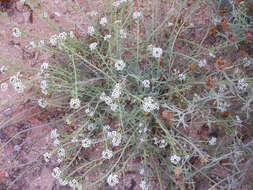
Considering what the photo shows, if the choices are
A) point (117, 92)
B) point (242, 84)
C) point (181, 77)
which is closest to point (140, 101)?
point (117, 92)

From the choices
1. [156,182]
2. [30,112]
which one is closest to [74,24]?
[30,112]

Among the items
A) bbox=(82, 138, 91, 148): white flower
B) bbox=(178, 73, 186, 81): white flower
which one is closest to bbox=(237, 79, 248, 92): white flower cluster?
bbox=(178, 73, 186, 81): white flower

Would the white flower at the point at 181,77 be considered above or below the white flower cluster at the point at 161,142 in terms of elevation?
above

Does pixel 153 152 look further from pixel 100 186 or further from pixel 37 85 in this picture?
pixel 37 85

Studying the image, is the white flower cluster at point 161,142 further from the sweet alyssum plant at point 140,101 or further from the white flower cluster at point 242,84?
the white flower cluster at point 242,84

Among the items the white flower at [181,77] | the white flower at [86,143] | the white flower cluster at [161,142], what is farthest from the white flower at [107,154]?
the white flower at [181,77]

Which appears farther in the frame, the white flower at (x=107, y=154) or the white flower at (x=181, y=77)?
the white flower at (x=181, y=77)

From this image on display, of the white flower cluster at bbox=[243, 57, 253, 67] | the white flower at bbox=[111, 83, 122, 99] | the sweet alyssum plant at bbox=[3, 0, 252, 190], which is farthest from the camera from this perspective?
the white flower cluster at bbox=[243, 57, 253, 67]

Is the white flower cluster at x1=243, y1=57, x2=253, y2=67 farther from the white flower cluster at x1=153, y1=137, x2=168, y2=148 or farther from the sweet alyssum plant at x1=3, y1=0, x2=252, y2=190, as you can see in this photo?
the white flower cluster at x1=153, y1=137, x2=168, y2=148

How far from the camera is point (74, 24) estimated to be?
302cm

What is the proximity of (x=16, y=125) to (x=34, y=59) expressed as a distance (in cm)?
80

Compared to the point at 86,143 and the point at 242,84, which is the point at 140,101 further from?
the point at 242,84

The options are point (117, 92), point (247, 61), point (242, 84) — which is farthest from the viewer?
point (247, 61)

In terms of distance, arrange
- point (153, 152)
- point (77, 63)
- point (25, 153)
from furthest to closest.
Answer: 1. point (25, 153)
2. point (77, 63)
3. point (153, 152)
